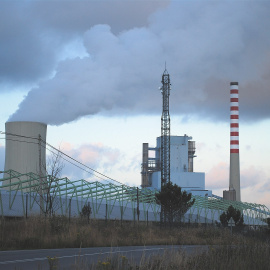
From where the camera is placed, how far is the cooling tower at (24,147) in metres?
44.7

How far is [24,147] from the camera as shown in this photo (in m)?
44.5

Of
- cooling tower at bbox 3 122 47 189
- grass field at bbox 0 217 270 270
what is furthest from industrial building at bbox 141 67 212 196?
grass field at bbox 0 217 270 270

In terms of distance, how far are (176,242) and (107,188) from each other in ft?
74.0

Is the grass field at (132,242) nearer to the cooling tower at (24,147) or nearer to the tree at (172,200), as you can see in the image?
the tree at (172,200)

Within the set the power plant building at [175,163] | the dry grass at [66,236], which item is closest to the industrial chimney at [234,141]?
the power plant building at [175,163]

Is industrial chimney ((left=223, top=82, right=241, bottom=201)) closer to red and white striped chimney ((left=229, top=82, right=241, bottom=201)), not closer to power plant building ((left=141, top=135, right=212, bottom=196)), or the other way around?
red and white striped chimney ((left=229, top=82, right=241, bottom=201))

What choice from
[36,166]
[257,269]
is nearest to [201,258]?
[257,269]

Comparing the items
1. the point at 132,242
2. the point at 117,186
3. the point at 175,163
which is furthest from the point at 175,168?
the point at 132,242

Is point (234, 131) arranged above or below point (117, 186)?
above

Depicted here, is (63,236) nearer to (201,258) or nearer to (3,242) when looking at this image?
(3,242)

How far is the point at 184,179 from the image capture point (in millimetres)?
91625

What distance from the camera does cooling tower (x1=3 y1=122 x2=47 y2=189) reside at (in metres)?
44.7

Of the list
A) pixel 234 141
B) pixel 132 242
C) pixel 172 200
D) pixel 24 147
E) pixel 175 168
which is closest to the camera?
pixel 132 242

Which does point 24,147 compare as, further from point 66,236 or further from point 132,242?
point 66,236
